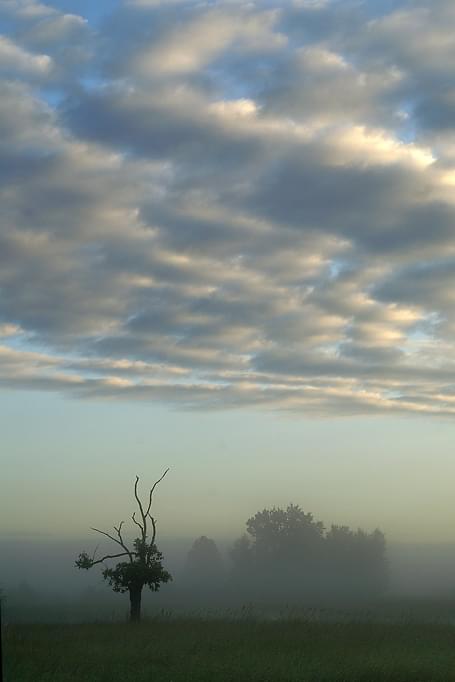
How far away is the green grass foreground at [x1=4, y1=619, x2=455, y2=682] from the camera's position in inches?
872

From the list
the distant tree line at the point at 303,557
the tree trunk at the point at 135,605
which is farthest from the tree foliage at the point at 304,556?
the tree trunk at the point at 135,605

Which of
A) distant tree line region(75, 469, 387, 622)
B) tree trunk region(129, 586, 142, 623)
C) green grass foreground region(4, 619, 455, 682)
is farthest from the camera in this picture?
distant tree line region(75, 469, 387, 622)

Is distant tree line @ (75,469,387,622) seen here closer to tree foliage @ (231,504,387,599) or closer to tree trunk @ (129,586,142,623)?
tree foliage @ (231,504,387,599)

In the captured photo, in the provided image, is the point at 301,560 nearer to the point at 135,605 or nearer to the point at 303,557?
the point at 303,557

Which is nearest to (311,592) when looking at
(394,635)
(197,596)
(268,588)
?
(268,588)

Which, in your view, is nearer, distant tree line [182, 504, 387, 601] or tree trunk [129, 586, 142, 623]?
tree trunk [129, 586, 142, 623]

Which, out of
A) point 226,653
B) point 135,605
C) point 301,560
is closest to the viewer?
point 226,653

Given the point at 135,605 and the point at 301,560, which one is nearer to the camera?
the point at 135,605

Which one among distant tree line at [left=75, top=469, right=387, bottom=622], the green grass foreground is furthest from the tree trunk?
distant tree line at [left=75, top=469, right=387, bottom=622]

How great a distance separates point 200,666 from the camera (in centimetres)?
2317

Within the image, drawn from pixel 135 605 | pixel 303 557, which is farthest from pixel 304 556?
pixel 135 605

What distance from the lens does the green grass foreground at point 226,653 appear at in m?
22.2

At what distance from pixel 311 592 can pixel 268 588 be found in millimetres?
10343

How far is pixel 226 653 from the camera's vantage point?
25.7 metres
